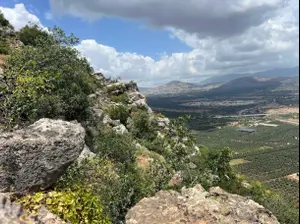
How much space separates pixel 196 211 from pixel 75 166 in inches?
271

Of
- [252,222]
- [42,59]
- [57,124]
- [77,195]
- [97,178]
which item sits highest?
[42,59]

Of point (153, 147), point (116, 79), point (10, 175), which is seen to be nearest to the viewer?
point (10, 175)

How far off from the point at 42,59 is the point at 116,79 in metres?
43.3

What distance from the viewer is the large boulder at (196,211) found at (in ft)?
52.6

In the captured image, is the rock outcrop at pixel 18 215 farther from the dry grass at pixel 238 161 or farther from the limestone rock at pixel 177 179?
the dry grass at pixel 238 161

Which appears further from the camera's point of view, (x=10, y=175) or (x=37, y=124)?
(x=37, y=124)

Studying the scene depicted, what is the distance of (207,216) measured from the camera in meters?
16.0

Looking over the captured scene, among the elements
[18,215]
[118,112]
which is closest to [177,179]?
[118,112]

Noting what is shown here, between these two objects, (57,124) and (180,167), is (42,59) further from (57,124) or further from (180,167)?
(57,124)

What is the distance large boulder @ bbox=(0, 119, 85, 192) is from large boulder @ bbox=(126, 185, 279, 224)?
5.78 metres

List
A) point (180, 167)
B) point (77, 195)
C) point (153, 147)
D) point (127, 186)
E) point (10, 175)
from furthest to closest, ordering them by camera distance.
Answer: point (153, 147) < point (180, 167) < point (127, 186) < point (77, 195) < point (10, 175)

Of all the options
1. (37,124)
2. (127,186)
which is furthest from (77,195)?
(127,186)

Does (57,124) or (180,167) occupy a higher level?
(57,124)

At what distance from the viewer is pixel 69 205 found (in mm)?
11727
